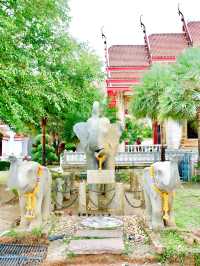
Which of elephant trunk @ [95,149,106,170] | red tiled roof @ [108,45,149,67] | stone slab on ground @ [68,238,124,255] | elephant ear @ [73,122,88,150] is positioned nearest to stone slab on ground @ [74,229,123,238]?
stone slab on ground @ [68,238,124,255]

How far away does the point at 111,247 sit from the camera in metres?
5.38

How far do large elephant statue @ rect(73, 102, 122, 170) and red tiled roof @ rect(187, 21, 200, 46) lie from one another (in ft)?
55.0

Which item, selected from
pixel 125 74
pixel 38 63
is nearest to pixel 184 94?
pixel 38 63

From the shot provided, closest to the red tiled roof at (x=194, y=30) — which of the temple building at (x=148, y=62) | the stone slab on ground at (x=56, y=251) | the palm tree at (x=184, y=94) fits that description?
the temple building at (x=148, y=62)

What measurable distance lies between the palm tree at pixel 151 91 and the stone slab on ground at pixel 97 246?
10.4 metres

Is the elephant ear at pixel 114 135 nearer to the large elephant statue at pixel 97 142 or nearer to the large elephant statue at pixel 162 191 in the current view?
the large elephant statue at pixel 97 142

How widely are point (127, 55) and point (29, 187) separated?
19025mm

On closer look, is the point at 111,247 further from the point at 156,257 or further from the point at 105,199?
the point at 105,199

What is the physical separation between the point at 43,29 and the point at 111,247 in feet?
25.0

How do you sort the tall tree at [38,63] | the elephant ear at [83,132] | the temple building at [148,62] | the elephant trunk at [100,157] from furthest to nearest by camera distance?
1. the temple building at [148,62]
2. the tall tree at [38,63]
3. the elephant ear at [83,132]
4. the elephant trunk at [100,157]

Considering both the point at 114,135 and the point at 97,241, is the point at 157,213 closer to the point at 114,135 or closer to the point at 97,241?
the point at 97,241

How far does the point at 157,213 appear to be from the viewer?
6410mm

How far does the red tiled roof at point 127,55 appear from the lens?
23.6 m

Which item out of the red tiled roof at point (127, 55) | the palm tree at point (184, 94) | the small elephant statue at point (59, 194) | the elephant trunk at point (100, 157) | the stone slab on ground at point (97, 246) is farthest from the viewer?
the red tiled roof at point (127, 55)
